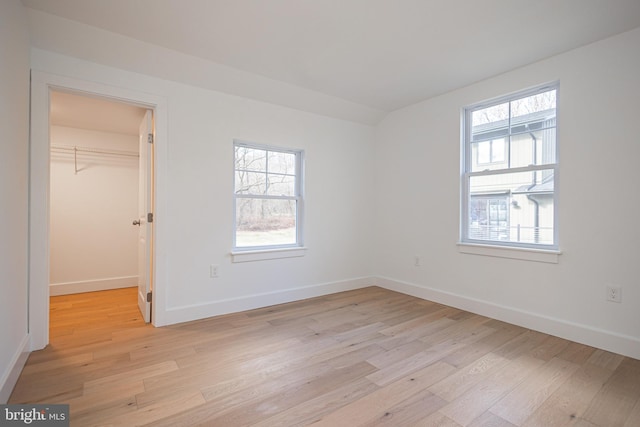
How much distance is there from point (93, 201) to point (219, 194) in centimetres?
237

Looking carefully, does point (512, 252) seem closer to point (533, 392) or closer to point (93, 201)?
point (533, 392)

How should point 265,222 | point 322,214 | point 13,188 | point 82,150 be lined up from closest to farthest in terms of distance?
point 13,188, point 265,222, point 322,214, point 82,150

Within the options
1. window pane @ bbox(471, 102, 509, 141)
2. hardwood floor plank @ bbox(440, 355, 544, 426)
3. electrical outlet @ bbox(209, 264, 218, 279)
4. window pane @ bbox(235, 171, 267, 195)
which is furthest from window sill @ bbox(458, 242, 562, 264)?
electrical outlet @ bbox(209, 264, 218, 279)

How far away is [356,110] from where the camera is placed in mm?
3969

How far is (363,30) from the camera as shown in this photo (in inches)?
91.4

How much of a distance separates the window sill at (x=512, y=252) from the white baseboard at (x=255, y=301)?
1521mm

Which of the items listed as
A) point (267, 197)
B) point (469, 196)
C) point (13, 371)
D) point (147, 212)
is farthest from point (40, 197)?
point (469, 196)

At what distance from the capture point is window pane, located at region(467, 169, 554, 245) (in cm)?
280

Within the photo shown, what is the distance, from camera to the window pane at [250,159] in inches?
132

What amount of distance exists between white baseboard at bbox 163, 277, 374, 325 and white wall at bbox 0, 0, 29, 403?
106 cm

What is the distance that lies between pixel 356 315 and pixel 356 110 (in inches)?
100

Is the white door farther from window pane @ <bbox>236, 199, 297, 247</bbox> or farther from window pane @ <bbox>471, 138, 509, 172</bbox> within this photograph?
window pane @ <bbox>471, 138, 509, 172</bbox>

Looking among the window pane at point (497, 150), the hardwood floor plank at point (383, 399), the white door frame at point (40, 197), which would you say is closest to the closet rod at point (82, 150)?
the white door frame at point (40, 197)

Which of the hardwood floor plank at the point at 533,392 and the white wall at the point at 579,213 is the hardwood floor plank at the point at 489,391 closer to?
the hardwood floor plank at the point at 533,392
